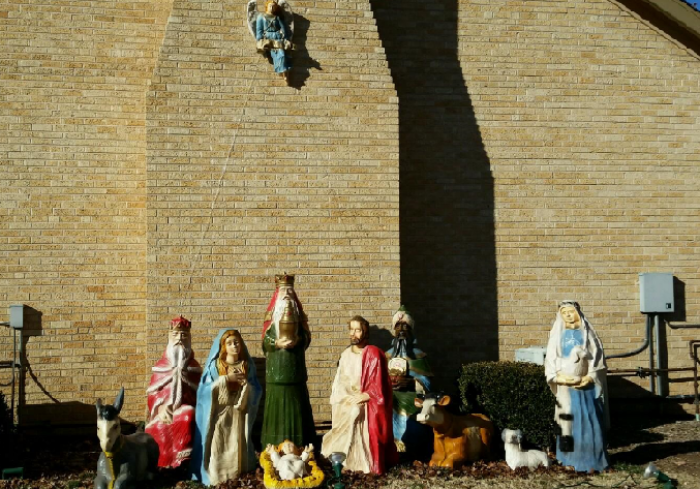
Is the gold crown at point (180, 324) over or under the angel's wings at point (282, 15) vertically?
under

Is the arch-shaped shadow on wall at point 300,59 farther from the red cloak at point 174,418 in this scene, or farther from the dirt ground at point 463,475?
the dirt ground at point 463,475

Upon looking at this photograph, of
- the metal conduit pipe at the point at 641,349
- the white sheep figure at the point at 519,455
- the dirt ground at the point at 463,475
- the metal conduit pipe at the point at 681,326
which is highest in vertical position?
the metal conduit pipe at the point at 681,326

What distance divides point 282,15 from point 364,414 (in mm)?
5455

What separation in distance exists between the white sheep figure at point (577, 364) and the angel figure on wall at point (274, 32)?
5.23 m

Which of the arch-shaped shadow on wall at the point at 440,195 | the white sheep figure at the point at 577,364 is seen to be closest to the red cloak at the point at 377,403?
the white sheep figure at the point at 577,364

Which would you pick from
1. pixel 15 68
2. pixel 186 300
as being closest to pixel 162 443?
pixel 186 300

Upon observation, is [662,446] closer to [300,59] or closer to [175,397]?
[175,397]

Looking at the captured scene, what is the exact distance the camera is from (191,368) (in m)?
10.5

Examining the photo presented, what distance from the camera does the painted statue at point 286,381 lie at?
9.81m

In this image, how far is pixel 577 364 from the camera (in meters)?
9.79

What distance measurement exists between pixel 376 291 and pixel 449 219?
6.32 feet

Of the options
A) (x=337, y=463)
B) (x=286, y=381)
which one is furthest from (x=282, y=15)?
(x=337, y=463)

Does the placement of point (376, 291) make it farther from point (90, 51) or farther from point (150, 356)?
point (90, 51)

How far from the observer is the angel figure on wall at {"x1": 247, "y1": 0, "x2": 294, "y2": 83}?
11.8m
